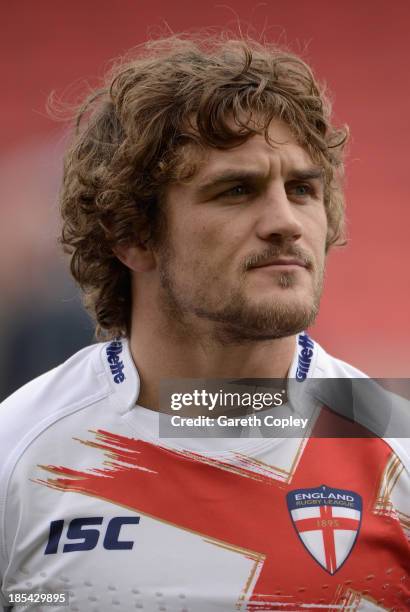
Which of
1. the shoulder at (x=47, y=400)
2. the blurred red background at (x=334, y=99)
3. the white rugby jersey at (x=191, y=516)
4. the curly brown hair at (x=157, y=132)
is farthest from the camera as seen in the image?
the blurred red background at (x=334, y=99)

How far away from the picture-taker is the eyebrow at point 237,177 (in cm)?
229

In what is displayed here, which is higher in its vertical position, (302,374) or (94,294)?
(94,294)

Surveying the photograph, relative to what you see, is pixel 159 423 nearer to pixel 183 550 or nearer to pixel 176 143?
pixel 183 550

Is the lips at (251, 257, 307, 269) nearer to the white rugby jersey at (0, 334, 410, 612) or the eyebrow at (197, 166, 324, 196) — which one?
the eyebrow at (197, 166, 324, 196)

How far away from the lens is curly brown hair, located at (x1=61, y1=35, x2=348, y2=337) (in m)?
2.44

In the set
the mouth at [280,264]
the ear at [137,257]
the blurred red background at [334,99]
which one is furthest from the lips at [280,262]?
the blurred red background at [334,99]

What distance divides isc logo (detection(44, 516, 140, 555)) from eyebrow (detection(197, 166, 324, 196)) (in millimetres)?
873

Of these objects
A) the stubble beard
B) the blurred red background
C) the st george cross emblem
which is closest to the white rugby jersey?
the st george cross emblem

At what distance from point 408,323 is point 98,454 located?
12.8 feet

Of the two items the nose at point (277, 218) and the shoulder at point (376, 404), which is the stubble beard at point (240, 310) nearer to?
the nose at point (277, 218)

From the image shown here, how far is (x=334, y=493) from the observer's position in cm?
221

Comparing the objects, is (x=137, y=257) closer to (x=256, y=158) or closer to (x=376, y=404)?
(x=256, y=158)

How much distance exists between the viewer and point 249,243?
7.34ft

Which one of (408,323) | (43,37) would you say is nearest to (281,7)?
(43,37)
